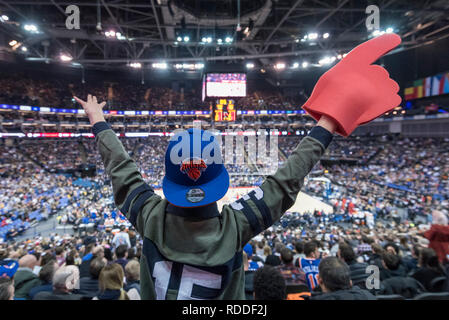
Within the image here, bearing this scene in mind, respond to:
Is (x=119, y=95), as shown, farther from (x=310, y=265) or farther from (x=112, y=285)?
(x=112, y=285)

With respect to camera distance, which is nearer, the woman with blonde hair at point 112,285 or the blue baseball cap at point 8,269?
the woman with blonde hair at point 112,285

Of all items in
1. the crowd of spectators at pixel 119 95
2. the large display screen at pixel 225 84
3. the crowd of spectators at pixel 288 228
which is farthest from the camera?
the crowd of spectators at pixel 119 95

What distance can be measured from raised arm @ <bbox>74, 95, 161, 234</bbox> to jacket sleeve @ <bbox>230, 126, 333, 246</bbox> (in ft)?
1.25

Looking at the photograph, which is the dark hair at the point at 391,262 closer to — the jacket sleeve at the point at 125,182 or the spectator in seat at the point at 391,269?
the spectator in seat at the point at 391,269

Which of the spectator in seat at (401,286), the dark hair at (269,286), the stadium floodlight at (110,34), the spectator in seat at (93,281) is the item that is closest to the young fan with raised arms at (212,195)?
the dark hair at (269,286)

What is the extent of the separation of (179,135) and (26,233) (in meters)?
13.1

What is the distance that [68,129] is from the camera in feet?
86.9

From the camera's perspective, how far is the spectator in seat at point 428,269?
2734 mm

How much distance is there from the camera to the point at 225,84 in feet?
55.8

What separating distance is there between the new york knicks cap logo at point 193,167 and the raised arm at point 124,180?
24 cm

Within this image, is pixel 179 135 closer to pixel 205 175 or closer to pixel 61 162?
pixel 205 175

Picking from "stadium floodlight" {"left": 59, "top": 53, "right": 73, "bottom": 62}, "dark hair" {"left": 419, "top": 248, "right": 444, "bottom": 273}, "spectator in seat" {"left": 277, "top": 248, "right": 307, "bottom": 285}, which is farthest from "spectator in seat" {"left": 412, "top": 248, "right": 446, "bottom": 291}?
"stadium floodlight" {"left": 59, "top": 53, "right": 73, "bottom": 62}
